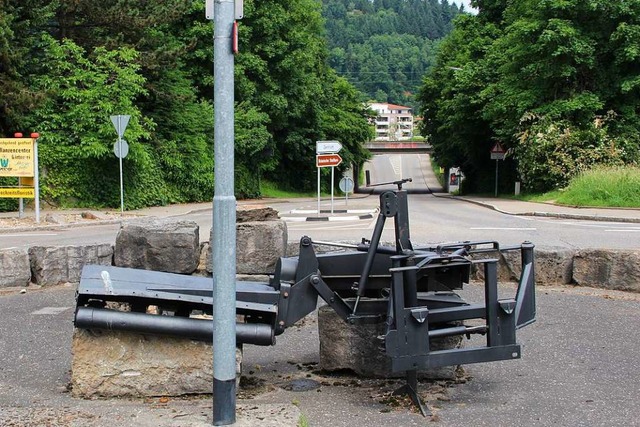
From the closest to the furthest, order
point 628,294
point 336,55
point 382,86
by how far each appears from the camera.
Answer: point 628,294 < point 336,55 < point 382,86

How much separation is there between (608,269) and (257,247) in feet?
14.8

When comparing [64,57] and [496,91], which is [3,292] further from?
[496,91]

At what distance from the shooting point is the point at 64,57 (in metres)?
27.1

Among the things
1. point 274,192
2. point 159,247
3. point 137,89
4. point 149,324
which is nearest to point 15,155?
point 137,89

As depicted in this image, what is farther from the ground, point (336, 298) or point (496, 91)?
point (496, 91)

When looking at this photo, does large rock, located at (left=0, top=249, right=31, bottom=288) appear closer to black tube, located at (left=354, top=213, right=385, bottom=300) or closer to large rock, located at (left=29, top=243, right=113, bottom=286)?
large rock, located at (left=29, top=243, right=113, bottom=286)

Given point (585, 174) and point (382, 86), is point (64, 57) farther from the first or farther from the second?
point (382, 86)

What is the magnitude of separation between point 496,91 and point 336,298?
34.7 metres

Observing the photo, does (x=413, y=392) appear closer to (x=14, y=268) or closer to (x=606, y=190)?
(x=14, y=268)

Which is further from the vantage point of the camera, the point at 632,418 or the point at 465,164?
the point at 465,164

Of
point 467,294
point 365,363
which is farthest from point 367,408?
point 467,294

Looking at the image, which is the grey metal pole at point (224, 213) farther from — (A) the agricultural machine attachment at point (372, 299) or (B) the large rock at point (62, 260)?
(B) the large rock at point (62, 260)

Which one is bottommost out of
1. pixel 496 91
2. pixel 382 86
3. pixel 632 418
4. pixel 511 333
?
pixel 632 418

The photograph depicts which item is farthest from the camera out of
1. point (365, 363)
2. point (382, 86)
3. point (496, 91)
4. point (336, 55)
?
point (382, 86)
